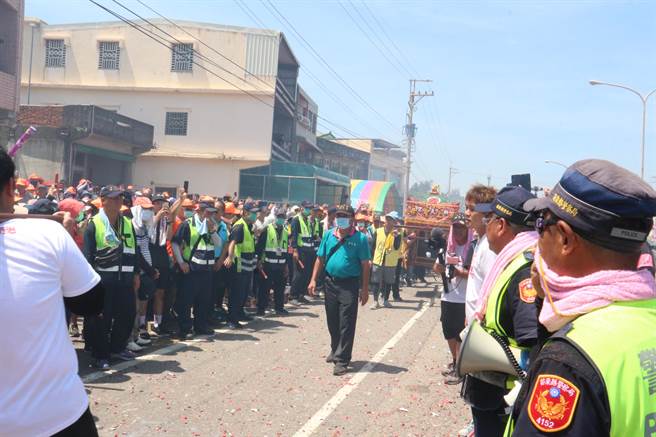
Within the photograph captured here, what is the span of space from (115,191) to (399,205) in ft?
133

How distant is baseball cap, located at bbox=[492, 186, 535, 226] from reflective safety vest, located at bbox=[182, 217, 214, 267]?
6.21 metres

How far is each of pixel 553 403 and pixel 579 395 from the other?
0.20 ft

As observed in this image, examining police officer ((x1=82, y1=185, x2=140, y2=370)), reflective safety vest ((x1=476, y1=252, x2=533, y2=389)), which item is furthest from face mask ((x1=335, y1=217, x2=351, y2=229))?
reflective safety vest ((x1=476, y1=252, x2=533, y2=389))

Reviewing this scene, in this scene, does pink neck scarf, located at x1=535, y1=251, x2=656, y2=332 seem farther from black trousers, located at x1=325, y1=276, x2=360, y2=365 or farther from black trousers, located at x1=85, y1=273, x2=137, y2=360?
black trousers, located at x1=85, y1=273, x2=137, y2=360

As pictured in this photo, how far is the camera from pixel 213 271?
384 inches

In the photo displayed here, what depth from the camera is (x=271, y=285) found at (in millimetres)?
12078

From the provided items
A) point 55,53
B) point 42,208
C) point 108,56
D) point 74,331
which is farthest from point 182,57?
point 42,208

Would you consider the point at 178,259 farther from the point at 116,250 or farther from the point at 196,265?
the point at 116,250

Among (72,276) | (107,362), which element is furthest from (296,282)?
(72,276)

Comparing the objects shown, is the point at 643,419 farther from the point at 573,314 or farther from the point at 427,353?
the point at 427,353

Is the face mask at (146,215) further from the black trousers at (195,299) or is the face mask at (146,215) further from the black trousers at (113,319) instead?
the black trousers at (113,319)

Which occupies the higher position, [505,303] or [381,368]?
[505,303]

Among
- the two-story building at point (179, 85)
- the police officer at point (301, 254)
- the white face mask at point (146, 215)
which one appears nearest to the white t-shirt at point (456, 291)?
the white face mask at point (146, 215)

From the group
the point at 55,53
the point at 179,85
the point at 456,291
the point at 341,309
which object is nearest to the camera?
the point at 456,291
